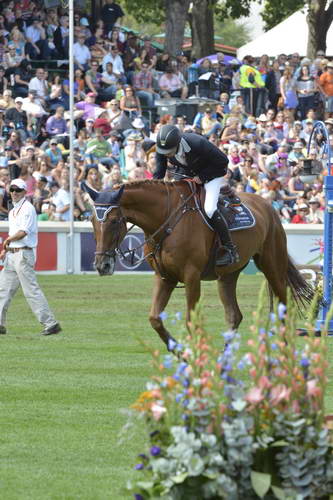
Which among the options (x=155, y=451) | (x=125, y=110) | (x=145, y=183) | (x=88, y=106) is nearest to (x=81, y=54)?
(x=125, y=110)

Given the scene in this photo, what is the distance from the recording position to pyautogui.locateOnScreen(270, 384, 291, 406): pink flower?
5.01m

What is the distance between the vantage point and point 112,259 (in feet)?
41.2

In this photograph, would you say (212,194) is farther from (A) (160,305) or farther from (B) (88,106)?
(B) (88,106)

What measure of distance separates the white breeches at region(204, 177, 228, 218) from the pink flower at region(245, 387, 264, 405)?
786cm

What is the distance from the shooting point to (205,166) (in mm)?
12914

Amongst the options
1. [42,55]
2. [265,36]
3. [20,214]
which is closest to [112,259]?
[20,214]

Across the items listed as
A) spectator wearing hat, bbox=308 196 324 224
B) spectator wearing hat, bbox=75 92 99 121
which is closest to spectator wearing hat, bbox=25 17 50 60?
spectator wearing hat, bbox=75 92 99 121

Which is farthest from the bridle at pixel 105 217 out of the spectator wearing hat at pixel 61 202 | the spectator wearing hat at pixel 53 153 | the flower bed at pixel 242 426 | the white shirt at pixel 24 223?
the spectator wearing hat at pixel 53 153

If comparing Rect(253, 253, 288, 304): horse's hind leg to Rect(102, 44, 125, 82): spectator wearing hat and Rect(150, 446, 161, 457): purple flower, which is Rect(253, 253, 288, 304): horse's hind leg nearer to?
Rect(150, 446, 161, 457): purple flower

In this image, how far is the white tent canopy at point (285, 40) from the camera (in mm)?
43700

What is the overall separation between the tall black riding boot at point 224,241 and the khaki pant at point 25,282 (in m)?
3.19

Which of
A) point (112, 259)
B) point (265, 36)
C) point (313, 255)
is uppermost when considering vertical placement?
point (265, 36)

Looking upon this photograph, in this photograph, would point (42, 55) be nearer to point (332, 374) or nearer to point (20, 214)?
point (20, 214)

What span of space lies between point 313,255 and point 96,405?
15.5m
